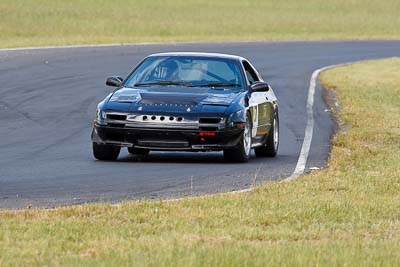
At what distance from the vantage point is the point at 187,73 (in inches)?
675

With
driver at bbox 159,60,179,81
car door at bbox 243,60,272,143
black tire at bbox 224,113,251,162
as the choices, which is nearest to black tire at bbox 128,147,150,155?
driver at bbox 159,60,179,81

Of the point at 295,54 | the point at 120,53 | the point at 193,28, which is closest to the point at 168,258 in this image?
the point at 120,53

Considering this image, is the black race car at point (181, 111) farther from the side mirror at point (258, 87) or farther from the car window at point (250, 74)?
the car window at point (250, 74)

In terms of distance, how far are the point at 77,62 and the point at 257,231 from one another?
28523 mm

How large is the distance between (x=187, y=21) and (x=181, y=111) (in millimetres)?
53164

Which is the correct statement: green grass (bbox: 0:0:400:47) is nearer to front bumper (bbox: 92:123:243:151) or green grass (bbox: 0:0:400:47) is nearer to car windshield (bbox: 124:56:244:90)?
car windshield (bbox: 124:56:244:90)

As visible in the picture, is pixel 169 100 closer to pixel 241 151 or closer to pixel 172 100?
pixel 172 100

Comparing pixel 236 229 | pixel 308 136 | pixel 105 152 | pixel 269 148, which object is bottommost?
pixel 308 136

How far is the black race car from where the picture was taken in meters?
16.0

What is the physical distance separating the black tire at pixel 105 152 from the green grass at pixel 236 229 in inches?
107

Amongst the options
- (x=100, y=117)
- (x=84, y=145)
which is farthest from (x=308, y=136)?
(x=100, y=117)

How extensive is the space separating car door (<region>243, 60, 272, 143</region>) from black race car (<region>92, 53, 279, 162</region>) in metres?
0.02

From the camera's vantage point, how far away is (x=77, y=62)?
3828 cm

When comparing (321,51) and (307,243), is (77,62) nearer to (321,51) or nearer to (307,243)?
(321,51)
